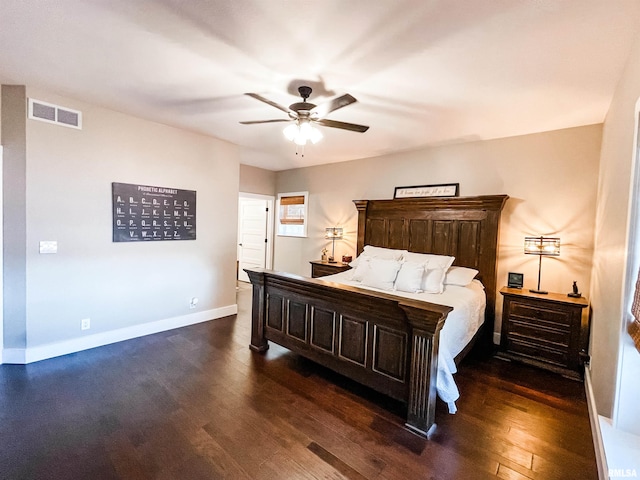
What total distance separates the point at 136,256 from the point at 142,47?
2.39 metres

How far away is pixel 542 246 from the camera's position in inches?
127

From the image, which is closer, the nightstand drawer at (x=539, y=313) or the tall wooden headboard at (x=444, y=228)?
the nightstand drawer at (x=539, y=313)

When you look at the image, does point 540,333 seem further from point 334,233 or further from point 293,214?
point 293,214

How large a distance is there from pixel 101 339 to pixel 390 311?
129 inches

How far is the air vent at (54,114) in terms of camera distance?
9.15 ft

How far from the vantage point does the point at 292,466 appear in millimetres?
1744

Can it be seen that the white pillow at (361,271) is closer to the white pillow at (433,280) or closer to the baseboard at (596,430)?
the white pillow at (433,280)

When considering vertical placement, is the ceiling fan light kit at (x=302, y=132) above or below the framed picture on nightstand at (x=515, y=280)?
above

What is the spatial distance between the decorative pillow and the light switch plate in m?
3.90

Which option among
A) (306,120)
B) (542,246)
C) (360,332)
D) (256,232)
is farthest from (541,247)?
(256,232)

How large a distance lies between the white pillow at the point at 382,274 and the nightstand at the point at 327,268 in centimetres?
130

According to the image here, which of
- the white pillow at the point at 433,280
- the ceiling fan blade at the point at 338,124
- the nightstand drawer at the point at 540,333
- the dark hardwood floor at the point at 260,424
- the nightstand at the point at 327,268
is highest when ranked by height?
the ceiling fan blade at the point at 338,124

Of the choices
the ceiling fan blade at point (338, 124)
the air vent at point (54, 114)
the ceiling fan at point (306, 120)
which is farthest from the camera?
the air vent at point (54, 114)

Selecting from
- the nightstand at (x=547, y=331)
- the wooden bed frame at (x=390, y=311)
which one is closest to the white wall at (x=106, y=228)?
the wooden bed frame at (x=390, y=311)
